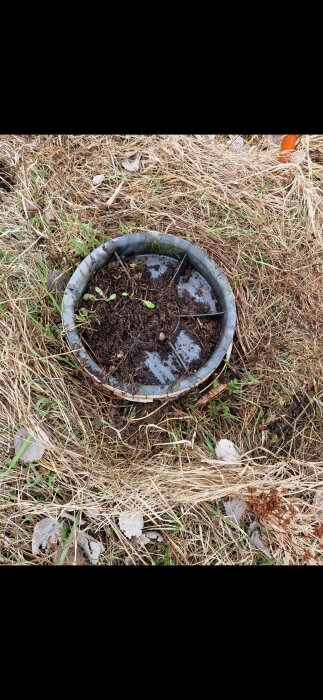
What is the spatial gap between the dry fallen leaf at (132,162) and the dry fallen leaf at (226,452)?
1.52m

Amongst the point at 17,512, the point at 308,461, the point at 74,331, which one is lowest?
the point at 17,512

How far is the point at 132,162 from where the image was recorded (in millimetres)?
2834

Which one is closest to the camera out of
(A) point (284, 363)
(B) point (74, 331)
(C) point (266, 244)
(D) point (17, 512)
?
(D) point (17, 512)

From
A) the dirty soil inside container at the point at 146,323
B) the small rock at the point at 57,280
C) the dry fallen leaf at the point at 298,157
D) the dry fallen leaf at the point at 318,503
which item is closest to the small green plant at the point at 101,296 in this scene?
the dirty soil inside container at the point at 146,323

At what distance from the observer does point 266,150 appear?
9.92 ft

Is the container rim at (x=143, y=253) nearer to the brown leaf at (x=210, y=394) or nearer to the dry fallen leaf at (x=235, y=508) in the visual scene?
the brown leaf at (x=210, y=394)

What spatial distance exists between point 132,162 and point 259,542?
2000 millimetres

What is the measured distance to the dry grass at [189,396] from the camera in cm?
217

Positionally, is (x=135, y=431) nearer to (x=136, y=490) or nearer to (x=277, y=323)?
(x=136, y=490)

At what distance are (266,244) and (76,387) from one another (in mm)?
1205

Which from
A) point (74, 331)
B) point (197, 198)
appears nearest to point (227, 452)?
point (74, 331)

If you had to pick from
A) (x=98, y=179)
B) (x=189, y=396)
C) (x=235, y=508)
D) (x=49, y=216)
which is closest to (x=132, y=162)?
(x=98, y=179)

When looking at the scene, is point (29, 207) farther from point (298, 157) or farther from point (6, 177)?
point (298, 157)

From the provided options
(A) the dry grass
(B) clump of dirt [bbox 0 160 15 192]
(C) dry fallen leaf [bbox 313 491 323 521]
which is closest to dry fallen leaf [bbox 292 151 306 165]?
(A) the dry grass
